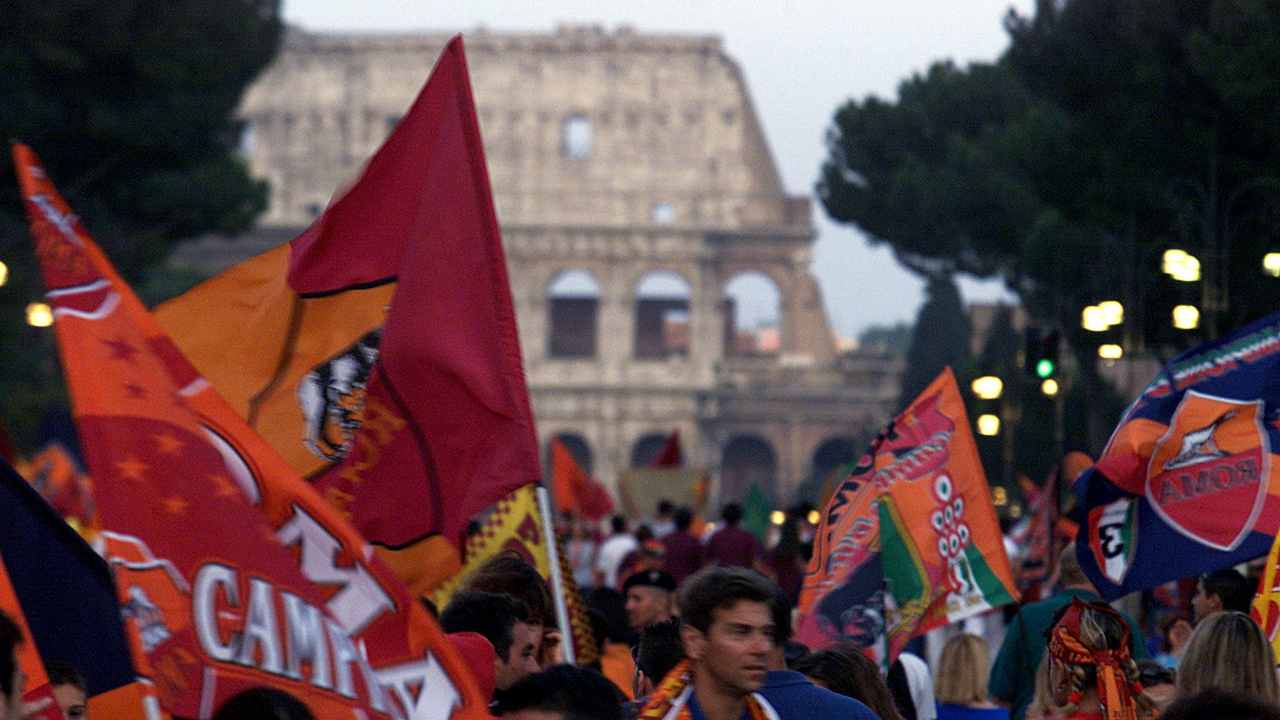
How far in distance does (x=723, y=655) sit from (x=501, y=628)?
109 cm

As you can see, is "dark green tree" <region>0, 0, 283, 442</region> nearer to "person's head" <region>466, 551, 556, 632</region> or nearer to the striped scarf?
"person's head" <region>466, 551, 556, 632</region>

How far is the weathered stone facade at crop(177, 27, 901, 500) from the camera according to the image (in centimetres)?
7431

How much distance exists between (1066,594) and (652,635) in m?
2.35

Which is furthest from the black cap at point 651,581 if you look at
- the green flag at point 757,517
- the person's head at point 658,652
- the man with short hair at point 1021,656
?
the green flag at point 757,517

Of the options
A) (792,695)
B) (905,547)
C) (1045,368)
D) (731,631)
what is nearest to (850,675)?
(792,695)

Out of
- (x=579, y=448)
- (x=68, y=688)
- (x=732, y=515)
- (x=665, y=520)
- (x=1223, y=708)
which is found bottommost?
(x=579, y=448)

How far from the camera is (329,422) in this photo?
673 cm

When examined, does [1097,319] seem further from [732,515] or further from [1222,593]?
[1222,593]

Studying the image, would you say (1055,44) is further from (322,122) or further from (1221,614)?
(322,122)

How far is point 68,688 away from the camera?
545 centimetres

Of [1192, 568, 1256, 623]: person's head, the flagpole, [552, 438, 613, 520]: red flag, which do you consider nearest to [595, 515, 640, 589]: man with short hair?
[552, 438, 613, 520]: red flag

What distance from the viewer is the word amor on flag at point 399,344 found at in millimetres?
6426

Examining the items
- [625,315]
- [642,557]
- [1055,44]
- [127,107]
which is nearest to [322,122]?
[625,315]

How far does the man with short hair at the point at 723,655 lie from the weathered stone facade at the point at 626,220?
67.3 metres
